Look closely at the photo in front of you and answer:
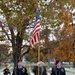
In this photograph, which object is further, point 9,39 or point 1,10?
point 9,39

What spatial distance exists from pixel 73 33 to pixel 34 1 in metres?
10.1

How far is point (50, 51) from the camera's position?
2480 cm

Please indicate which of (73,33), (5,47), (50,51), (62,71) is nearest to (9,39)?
(5,47)

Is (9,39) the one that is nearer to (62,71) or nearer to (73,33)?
(73,33)

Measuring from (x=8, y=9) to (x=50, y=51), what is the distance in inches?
340

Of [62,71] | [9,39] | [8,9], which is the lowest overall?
[62,71]

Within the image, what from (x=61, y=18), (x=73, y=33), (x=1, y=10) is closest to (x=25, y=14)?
(x=1, y=10)

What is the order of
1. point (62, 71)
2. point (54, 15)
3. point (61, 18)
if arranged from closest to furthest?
1. point (62, 71)
2. point (54, 15)
3. point (61, 18)

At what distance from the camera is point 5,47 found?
23875mm

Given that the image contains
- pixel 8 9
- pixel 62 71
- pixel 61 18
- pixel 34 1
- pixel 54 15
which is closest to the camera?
pixel 62 71

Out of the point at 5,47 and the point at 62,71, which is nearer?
the point at 62,71

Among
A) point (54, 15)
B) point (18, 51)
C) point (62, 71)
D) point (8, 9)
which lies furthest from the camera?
point (18, 51)

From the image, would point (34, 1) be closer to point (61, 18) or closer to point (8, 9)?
point (8, 9)

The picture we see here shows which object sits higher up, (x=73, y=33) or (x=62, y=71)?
(x=73, y=33)
